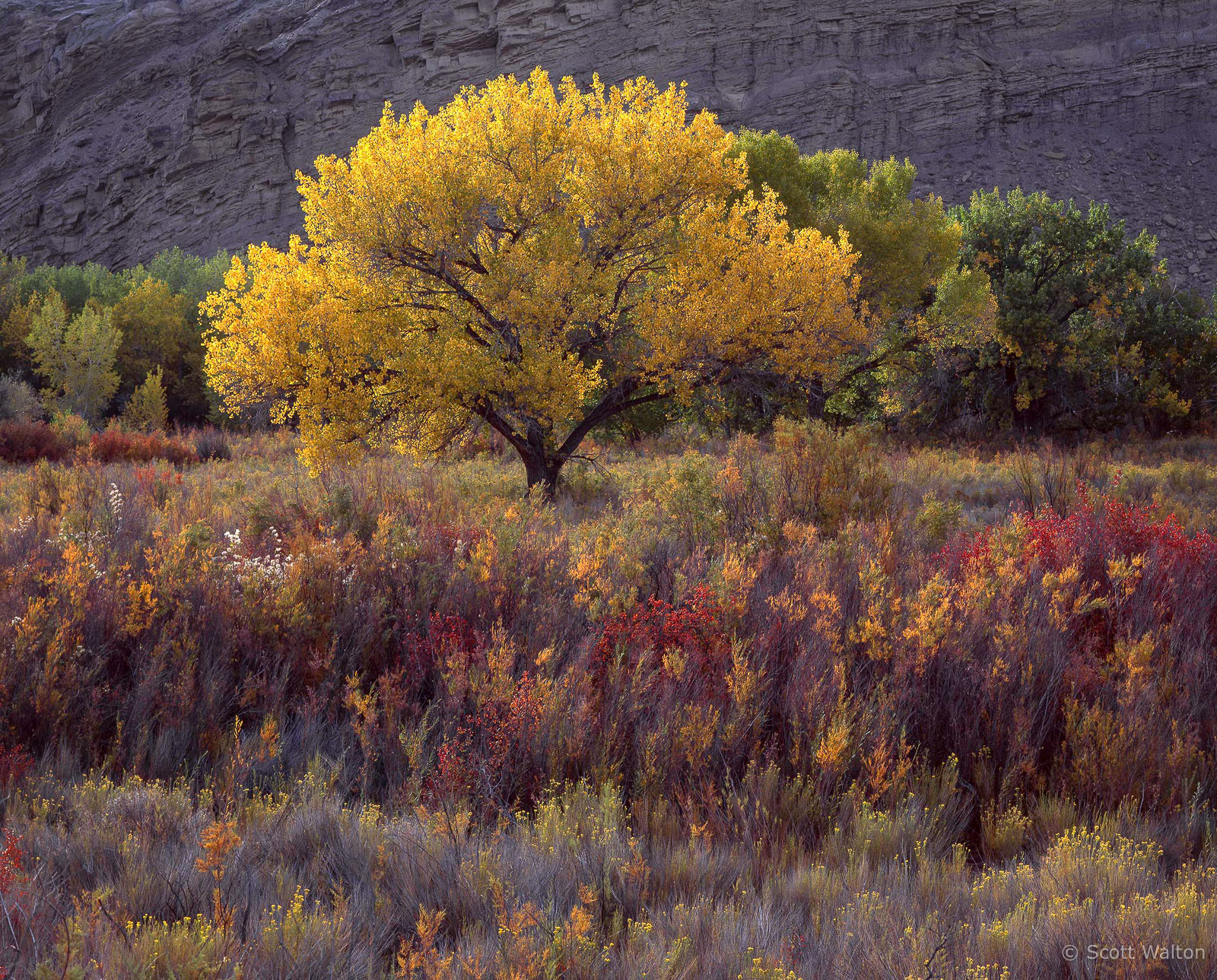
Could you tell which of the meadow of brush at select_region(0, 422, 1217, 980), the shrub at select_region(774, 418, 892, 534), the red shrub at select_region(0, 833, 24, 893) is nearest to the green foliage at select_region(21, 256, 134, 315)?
the shrub at select_region(774, 418, 892, 534)

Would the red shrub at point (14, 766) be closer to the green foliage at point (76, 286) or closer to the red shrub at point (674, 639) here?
the red shrub at point (674, 639)

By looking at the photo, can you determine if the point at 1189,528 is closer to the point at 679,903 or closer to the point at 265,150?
the point at 679,903

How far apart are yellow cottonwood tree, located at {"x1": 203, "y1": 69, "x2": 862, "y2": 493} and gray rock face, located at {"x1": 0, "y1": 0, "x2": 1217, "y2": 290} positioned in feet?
161

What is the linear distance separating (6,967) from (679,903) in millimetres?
1840

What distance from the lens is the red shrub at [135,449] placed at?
16922 millimetres

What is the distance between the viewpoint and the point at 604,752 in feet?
11.8

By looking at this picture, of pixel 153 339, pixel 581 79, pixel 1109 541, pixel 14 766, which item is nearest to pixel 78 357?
pixel 153 339

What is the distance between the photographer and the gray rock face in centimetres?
5828

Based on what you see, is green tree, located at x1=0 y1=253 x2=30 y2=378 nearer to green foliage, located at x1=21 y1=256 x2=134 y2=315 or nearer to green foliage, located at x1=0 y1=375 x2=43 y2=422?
green foliage, located at x1=21 y1=256 x2=134 y2=315

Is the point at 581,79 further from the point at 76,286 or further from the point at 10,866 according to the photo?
the point at 10,866

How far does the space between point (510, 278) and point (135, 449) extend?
36.2ft

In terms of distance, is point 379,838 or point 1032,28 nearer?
point 379,838

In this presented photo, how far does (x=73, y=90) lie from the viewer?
8700 centimetres

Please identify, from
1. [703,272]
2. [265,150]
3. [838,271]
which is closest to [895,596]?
[703,272]
